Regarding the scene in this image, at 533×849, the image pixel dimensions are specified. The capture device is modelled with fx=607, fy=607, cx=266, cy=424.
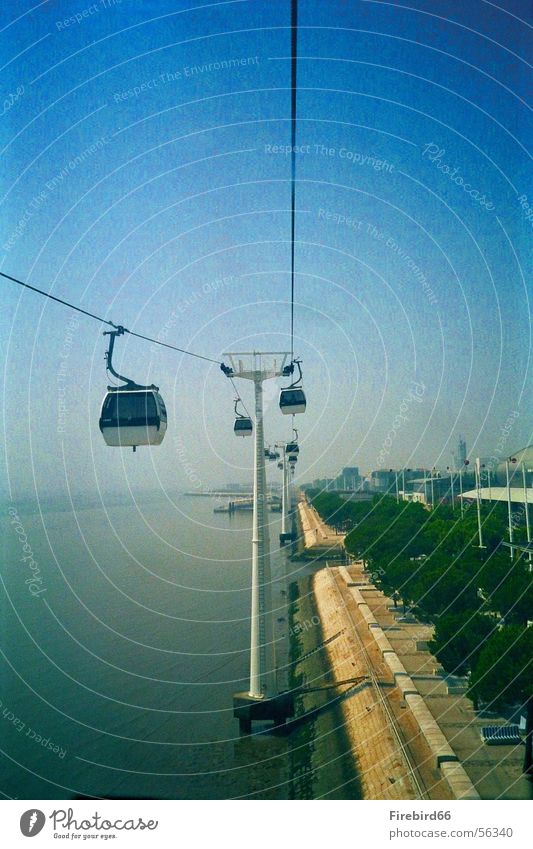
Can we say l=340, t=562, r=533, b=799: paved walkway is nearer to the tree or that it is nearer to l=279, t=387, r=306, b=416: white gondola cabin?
the tree

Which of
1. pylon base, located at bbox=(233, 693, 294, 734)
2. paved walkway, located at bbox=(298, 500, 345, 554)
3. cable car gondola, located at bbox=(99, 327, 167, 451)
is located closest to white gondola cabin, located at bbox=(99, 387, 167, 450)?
cable car gondola, located at bbox=(99, 327, 167, 451)

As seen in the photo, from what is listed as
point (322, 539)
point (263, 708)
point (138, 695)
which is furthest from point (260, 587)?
point (322, 539)

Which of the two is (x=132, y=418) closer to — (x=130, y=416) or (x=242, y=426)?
(x=130, y=416)

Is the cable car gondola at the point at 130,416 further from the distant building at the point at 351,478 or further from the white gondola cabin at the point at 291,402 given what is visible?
the distant building at the point at 351,478

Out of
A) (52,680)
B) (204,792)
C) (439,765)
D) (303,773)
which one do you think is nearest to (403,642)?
(303,773)

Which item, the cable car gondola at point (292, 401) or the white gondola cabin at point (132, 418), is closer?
the white gondola cabin at point (132, 418)

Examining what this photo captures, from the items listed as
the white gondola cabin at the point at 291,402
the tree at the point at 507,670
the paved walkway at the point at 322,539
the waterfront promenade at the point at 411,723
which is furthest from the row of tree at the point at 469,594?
the paved walkway at the point at 322,539
